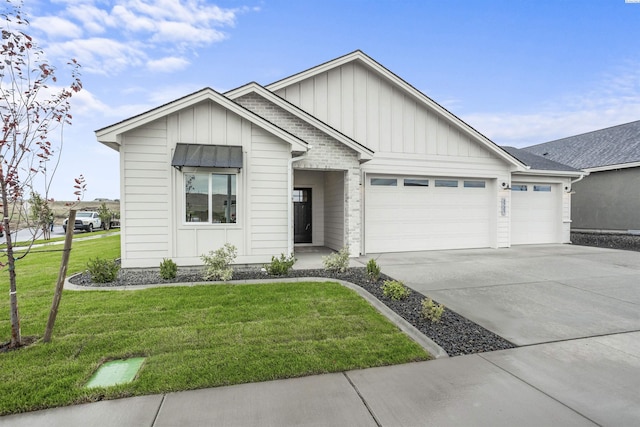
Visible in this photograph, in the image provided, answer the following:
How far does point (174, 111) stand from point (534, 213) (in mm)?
14617

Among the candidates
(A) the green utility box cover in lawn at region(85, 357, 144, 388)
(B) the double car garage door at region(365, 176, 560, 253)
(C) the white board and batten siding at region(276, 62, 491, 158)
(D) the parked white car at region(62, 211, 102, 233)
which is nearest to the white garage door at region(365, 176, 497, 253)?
(B) the double car garage door at region(365, 176, 560, 253)

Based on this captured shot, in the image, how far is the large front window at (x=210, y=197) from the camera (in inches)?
305

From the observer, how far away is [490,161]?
39.8ft

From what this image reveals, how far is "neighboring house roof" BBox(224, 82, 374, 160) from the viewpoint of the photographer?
933 centimetres

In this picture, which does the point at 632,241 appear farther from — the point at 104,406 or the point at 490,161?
the point at 104,406

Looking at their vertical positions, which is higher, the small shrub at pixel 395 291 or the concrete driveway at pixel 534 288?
the small shrub at pixel 395 291

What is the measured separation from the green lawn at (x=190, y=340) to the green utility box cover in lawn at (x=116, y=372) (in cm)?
9

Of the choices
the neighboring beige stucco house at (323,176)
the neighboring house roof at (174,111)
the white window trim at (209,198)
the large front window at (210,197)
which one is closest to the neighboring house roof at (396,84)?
the neighboring beige stucco house at (323,176)

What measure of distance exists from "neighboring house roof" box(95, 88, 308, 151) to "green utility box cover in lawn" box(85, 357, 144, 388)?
5731 millimetres

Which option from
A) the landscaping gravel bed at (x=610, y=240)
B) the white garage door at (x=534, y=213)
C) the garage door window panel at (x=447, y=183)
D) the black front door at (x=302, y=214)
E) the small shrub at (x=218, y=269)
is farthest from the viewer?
the white garage door at (x=534, y=213)

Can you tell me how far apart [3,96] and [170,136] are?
416cm

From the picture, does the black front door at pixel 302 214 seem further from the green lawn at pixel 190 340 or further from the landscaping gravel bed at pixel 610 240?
the landscaping gravel bed at pixel 610 240

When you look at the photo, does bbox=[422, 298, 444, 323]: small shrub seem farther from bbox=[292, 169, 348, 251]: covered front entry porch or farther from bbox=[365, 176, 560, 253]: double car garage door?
bbox=[292, 169, 348, 251]: covered front entry porch

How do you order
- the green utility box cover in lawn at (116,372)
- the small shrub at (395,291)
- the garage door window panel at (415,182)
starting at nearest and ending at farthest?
the green utility box cover in lawn at (116,372) → the small shrub at (395,291) → the garage door window panel at (415,182)
